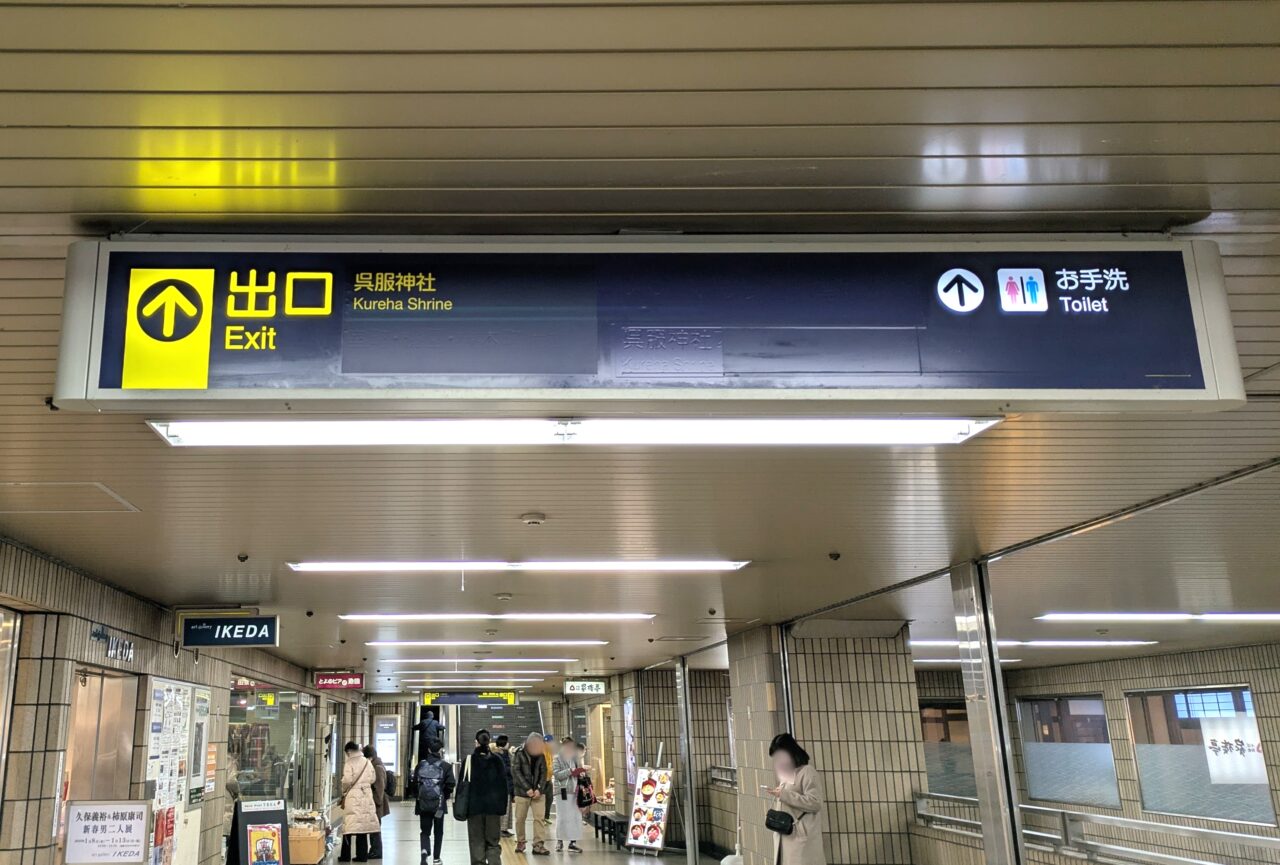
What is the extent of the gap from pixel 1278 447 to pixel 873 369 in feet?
10.00

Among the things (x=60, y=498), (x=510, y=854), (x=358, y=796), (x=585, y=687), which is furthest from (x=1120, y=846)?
(x=585, y=687)

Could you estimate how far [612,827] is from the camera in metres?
16.1

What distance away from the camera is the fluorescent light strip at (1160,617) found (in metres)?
10.4

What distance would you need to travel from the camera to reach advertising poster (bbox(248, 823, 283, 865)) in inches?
343

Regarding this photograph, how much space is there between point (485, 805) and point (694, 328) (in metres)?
9.22

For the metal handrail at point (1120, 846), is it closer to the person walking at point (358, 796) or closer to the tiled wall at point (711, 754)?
the tiled wall at point (711, 754)

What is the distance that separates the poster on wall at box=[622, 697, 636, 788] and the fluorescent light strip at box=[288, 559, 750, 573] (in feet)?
35.1

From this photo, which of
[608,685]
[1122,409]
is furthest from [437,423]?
[608,685]

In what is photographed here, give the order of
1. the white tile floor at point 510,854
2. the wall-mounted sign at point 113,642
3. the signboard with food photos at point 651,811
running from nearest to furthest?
the wall-mounted sign at point 113,642 < the white tile floor at point 510,854 < the signboard with food photos at point 651,811

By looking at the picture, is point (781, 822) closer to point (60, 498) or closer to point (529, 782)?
point (60, 498)

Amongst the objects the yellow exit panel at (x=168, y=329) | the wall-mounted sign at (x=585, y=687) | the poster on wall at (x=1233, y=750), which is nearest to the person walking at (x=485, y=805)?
the wall-mounted sign at (x=585, y=687)

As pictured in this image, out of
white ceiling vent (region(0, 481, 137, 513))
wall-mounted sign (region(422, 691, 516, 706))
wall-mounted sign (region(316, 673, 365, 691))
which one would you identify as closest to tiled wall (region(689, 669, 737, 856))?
wall-mounted sign (region(316, 673, 365, 691))

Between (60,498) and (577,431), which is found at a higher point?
(60,498)

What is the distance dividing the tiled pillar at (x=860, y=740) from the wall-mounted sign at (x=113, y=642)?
625 cm
